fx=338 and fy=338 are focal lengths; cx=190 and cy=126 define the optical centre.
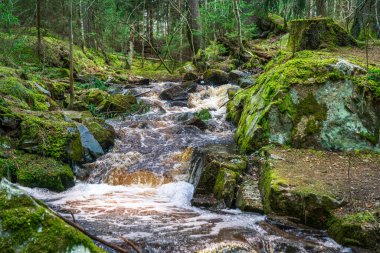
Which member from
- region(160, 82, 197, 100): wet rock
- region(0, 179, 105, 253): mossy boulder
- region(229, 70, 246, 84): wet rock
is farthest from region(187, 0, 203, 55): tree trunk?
region(0, 179, 105, 253): mossy boulder

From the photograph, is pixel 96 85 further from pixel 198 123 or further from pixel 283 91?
pixel 283 91

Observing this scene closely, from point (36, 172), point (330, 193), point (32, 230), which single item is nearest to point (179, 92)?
point (36, 172)

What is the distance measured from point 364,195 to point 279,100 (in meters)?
3.07

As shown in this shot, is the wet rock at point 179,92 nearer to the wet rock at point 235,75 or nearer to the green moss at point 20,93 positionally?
the wet rock at point 235,75

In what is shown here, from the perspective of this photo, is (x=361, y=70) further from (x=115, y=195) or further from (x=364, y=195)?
(x=115, y=195)

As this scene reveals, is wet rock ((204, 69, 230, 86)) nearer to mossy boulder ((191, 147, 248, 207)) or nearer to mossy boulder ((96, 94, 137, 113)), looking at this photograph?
mossy boulder ((96, 94, 137, 113))

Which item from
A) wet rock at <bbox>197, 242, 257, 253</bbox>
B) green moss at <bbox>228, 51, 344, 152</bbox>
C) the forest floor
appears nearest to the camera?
wet rock at <bbox>197, 242, 257, 253</bbox>

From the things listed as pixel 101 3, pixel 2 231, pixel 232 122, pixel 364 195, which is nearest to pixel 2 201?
pixel 2 231

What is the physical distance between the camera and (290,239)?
14.9 feet

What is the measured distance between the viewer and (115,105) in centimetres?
1286

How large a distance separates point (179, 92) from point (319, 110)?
8102 mm

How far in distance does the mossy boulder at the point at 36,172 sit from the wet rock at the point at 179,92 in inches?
295

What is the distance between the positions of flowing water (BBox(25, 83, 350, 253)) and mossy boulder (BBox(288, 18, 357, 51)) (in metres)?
3.33

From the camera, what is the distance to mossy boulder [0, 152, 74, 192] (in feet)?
21.8
